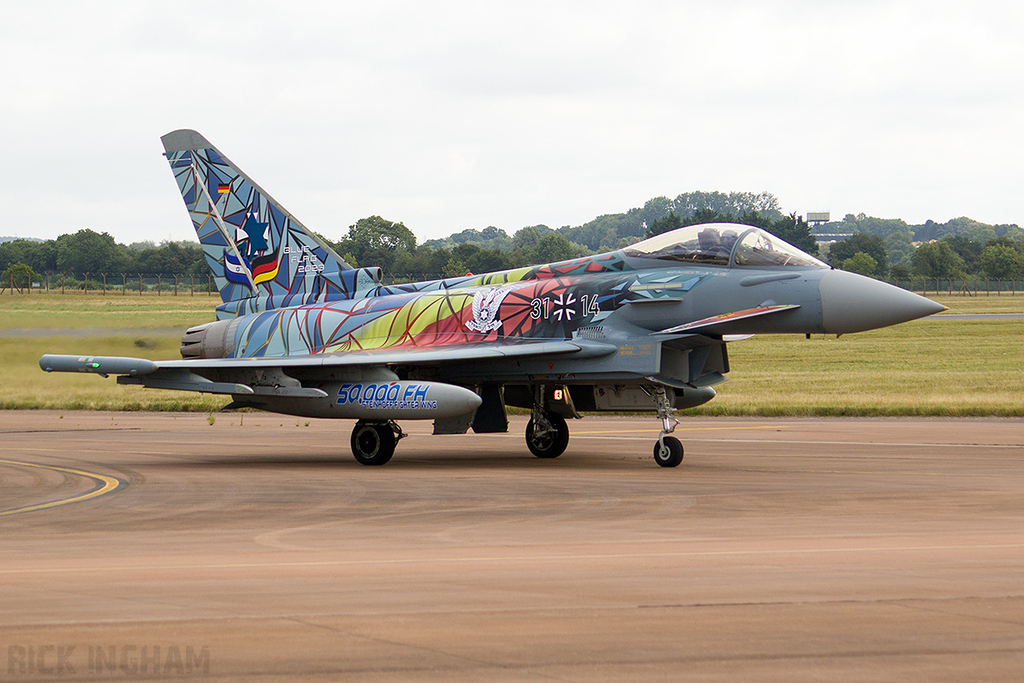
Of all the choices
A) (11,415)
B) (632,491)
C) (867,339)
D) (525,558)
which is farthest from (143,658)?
(867,339)

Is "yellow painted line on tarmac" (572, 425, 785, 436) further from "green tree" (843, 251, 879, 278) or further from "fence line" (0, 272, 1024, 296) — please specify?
"green tree" (843, 251, 879, 278)

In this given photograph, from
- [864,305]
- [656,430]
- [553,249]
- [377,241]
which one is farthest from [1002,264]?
[864,305]

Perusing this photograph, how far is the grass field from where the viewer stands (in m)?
27.4

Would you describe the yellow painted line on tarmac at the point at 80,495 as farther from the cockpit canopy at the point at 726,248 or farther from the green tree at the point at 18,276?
the green tree at the point at 18,276

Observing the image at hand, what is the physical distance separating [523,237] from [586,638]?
117982mm

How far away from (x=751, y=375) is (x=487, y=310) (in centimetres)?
2478

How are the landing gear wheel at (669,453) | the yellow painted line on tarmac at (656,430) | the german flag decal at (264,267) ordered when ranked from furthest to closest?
the yellow painted line on tarmac at (656,430), the german flag decal at (264,267), the landing gear wheel at (669,453)

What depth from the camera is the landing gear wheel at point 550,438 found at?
58.1 feet

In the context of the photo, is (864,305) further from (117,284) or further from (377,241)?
(377,241)

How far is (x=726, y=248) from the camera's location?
1557cm

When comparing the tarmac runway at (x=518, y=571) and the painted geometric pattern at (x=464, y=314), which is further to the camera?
the painted geometric pattern at (x=464, y=314)

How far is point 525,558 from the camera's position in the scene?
8.17m

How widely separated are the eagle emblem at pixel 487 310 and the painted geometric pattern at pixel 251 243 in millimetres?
2994

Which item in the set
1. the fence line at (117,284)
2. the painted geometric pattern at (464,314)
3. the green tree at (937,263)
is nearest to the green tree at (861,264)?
the green tree at (937,263)
